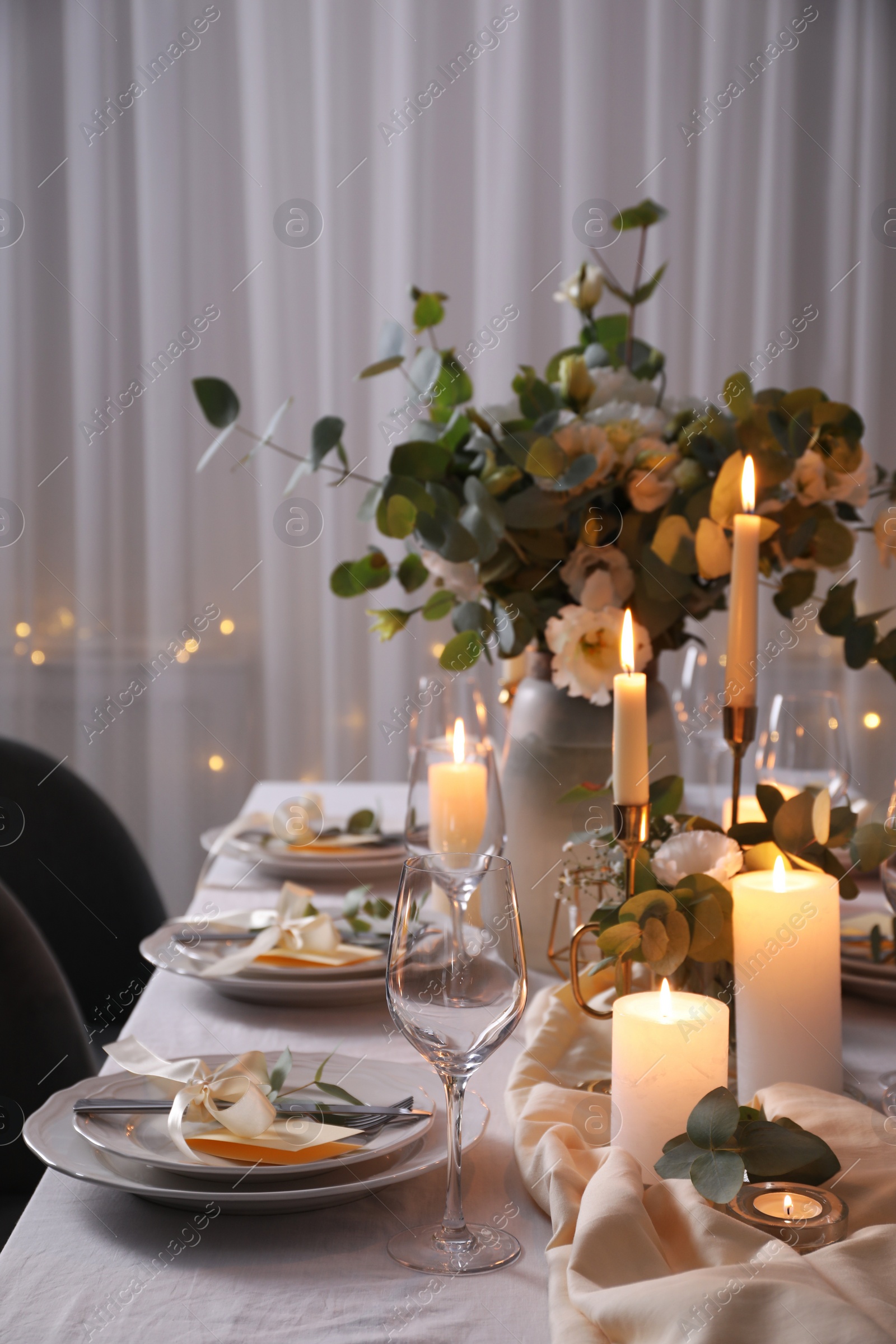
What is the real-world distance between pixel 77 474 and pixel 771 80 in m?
2.02

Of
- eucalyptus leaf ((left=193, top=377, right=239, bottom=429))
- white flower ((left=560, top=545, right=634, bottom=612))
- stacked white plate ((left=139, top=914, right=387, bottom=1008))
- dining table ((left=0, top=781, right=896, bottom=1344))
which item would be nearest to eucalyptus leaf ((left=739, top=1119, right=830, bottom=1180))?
dining table ((left=0, top=781, right=896, bottom=1344))

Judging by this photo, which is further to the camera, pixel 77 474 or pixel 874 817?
pixel 77 474

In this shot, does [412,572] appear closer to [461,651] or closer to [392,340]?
[461,651]

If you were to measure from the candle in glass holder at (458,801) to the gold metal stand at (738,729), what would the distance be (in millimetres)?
277

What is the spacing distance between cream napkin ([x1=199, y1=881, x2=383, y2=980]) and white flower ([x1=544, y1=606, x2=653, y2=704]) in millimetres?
297

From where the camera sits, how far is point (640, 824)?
0.75m

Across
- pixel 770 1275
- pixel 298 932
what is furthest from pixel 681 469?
pixel 770 1275

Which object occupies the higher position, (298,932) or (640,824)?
(640,824)

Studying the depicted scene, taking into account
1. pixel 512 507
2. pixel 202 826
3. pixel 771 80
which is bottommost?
pixel 202 826

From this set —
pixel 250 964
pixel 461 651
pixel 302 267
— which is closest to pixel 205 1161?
pixel 250 964

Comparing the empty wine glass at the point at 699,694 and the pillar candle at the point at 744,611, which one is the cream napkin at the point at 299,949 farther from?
the empty wine glass at the point at 699,694

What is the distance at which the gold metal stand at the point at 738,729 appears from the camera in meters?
0.83

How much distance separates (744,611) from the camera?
0.82 metres

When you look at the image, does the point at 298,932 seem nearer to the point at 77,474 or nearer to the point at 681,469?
the point at 681,469
